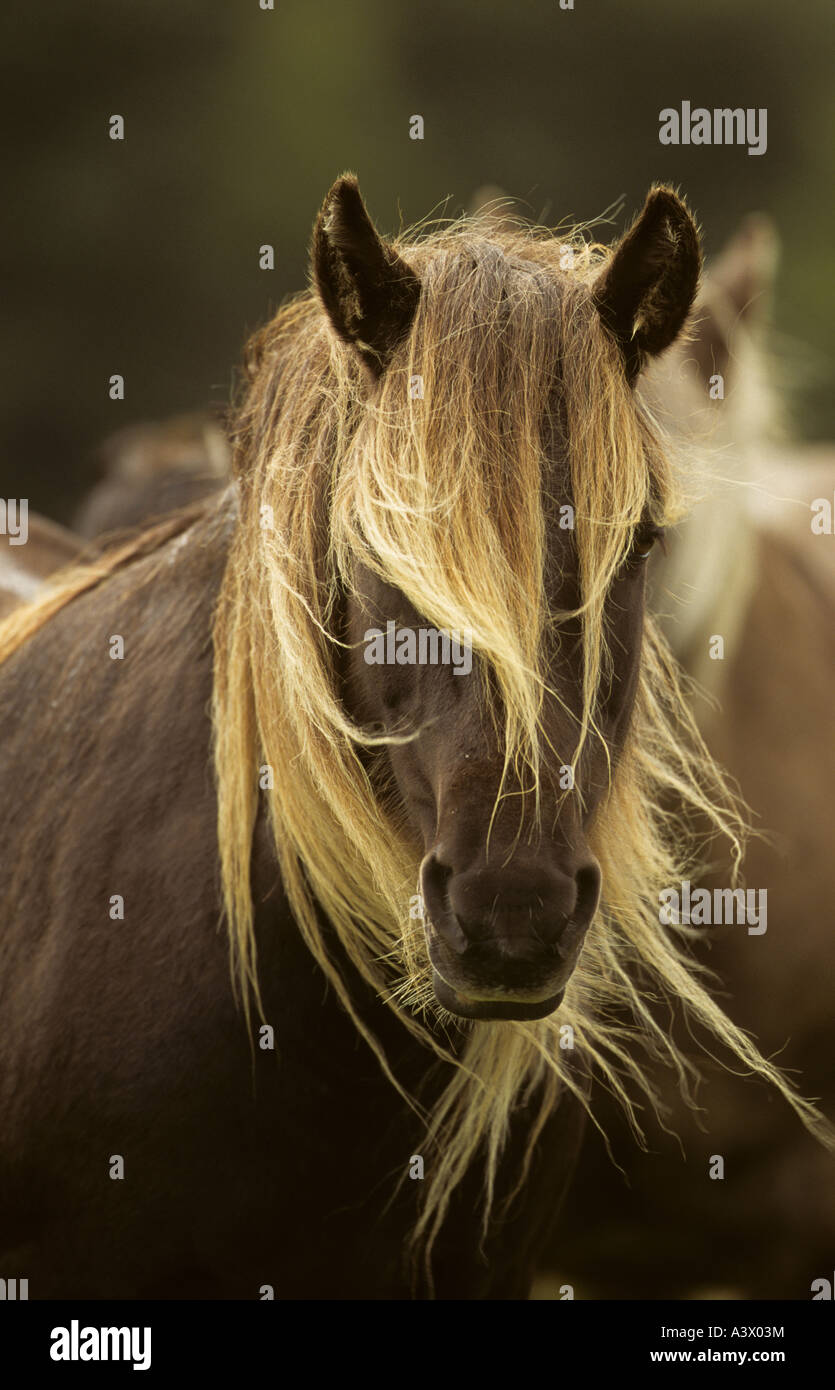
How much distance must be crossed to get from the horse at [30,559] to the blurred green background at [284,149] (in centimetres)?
576

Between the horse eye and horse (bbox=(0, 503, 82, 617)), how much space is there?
152 centimetres

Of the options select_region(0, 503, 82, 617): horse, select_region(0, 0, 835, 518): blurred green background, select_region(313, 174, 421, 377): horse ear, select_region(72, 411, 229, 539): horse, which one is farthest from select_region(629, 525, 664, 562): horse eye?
select_region(0, 0, 835, 518): blurred green background

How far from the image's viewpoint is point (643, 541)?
190cm

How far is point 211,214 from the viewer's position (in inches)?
398

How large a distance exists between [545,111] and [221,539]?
877 centimetres

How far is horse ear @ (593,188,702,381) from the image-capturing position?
1808mm

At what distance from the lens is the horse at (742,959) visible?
385 cm

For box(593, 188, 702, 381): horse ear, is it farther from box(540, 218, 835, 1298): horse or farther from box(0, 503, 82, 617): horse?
box(540, 218, 835, 1298): horse

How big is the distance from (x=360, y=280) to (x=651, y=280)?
0.39 m

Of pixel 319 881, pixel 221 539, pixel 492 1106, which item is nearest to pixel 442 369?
pixel 221 539

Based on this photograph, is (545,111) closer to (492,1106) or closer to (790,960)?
(790,960)

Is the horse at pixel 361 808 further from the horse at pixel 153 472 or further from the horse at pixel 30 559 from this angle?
the horse at pixel 153 472

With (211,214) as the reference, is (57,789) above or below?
below

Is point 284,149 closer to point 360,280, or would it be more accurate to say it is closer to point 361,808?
point 360,280
